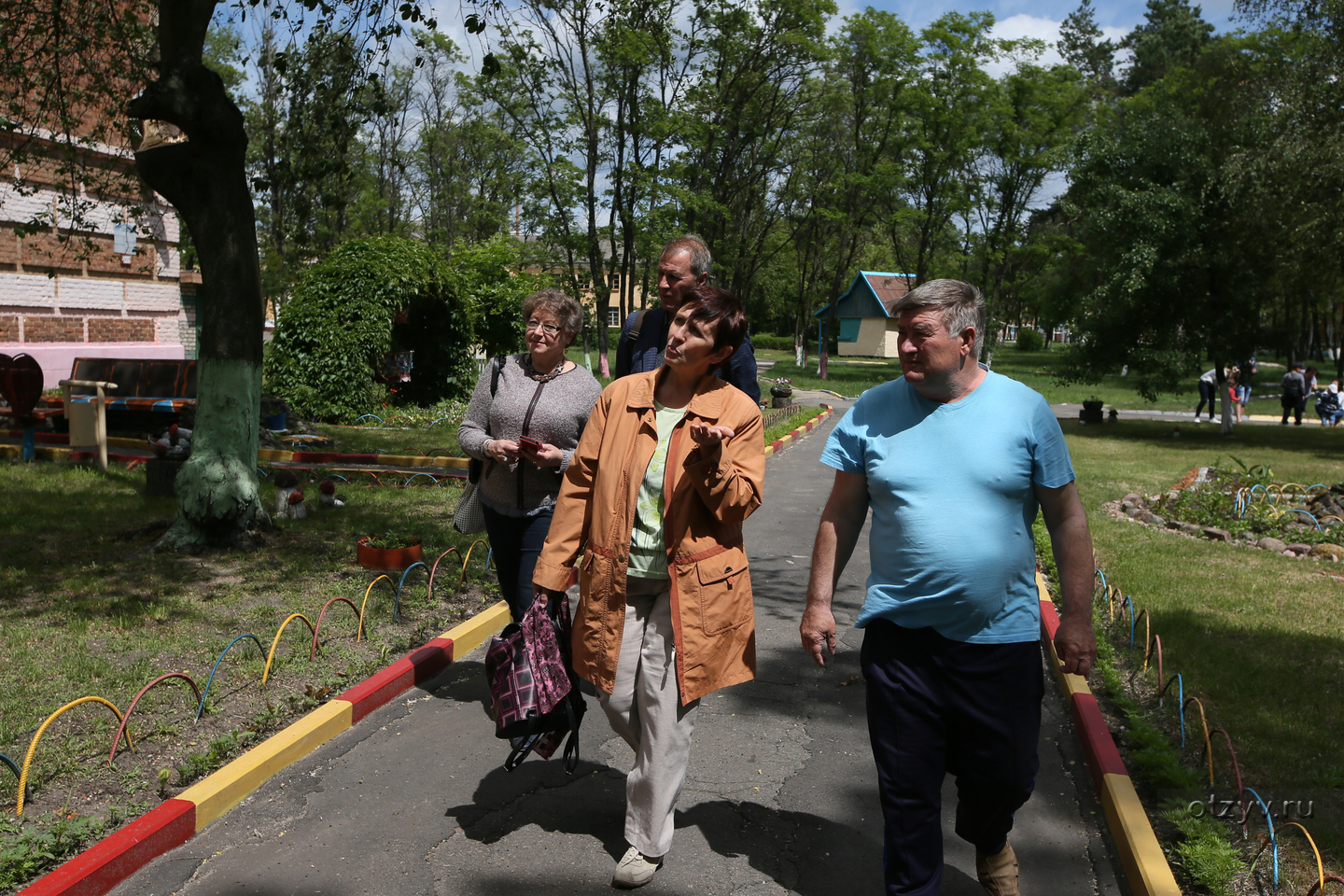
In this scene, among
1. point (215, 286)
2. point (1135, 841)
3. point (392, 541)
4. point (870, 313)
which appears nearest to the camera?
point (1135, 841)

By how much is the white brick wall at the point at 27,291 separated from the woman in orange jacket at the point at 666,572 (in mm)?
19047

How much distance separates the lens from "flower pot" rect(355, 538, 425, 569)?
A: 770 centimetres

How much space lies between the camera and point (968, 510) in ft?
9.74

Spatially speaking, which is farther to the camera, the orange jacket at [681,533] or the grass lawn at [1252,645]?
the grass lawn at [1252,645]

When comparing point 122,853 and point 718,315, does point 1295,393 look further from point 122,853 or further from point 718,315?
point 122,853

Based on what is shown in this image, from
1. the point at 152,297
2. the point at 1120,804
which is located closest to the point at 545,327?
the point at 1120,804

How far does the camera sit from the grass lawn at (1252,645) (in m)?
4.63

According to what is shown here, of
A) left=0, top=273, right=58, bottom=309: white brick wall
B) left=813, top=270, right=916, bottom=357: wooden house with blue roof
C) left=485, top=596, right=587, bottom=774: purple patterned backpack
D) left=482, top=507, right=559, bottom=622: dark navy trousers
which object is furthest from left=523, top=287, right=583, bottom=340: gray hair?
left=813, top=270, right=916, bottom=357: wooden house with blue roof

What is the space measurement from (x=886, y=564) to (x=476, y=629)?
397 centimetres

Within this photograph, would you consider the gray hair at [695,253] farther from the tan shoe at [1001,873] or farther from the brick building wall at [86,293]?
the brick building wall at [86,293]

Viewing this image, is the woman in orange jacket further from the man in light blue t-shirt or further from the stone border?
the stone border

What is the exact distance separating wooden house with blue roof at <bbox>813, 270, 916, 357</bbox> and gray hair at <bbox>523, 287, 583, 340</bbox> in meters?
60.0

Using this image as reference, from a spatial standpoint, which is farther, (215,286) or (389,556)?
(215,286)

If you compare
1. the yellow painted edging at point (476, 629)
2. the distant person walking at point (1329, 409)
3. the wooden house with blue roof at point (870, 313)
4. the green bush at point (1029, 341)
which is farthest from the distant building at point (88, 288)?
the green bush at point (1029, 341)
